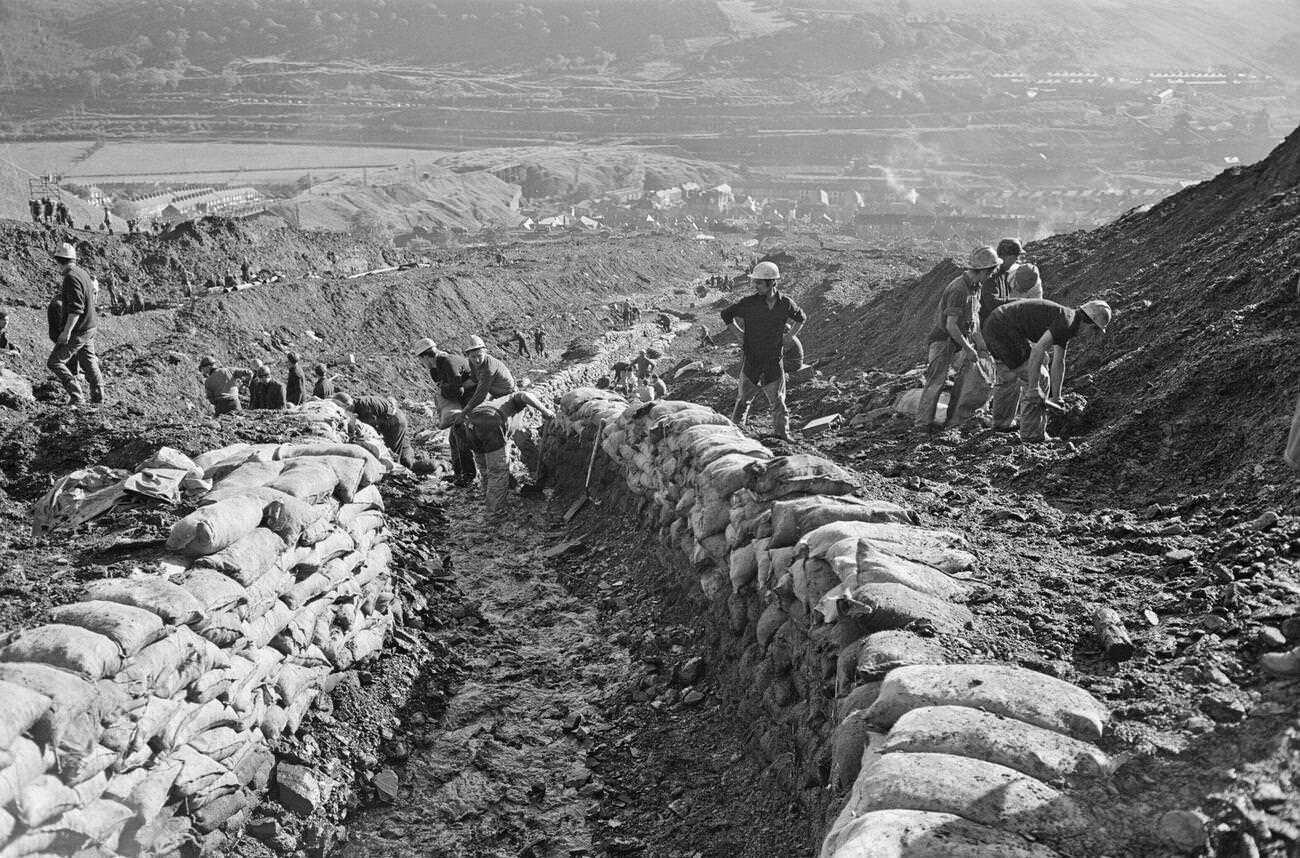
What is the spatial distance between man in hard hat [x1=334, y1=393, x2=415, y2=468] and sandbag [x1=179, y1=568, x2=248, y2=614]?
603 centimetres

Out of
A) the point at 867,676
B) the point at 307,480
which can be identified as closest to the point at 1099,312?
the point at 867,676

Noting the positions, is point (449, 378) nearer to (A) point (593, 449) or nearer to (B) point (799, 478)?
(A) point (593, 449)

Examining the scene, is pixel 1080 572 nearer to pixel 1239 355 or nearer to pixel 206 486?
pixel 1239 355

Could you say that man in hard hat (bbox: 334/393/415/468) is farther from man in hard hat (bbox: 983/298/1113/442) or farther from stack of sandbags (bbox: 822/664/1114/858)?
stack of sandbags (bbox: 822/664/1114/858)

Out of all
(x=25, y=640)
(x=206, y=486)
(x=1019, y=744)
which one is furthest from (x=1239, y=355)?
(x=25, y=640)

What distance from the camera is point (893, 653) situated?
13.3ft

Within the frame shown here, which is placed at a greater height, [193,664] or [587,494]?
[193,664]

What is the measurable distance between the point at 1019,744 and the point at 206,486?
4.64 m

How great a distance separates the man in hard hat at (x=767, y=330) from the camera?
7.77 m

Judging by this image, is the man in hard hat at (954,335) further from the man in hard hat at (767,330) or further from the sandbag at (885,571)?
the sandbag at (885,571)

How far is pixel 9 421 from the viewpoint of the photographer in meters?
9.02

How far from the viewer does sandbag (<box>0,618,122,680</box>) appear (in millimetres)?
3814

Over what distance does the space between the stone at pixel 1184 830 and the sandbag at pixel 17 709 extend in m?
3.33

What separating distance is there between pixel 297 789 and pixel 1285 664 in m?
4.02
